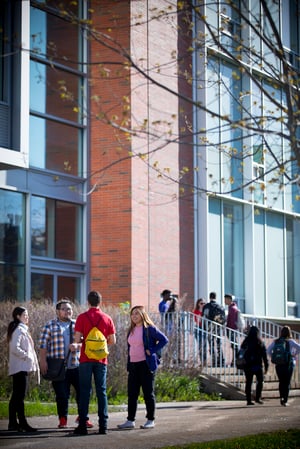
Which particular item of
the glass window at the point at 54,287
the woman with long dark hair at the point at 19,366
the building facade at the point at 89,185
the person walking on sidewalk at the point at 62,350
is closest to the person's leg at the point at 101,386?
the person walking on sidewalk at the point at 62,350

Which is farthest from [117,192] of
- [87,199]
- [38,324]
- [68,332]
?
[68,332]

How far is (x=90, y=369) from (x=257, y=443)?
253cm

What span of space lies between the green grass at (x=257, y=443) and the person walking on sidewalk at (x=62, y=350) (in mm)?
2276

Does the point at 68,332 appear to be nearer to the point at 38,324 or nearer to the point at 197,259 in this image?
the point at 38,324

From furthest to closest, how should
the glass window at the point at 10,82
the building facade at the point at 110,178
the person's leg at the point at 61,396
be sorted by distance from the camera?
the building facade at the point at 110,178, the glass window at the point at 10,82, the person's leg at the point at 61,396

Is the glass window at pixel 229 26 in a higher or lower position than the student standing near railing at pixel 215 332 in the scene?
higher

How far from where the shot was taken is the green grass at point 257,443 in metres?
12.1

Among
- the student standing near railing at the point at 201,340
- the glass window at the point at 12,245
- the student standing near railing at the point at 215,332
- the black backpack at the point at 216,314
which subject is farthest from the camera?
the black backpack at the point at 216,314

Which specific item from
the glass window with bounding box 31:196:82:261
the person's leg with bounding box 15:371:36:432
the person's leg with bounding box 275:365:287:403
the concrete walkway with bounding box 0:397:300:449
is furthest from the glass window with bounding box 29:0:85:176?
the person's leg with bounding box 15:371:36:432

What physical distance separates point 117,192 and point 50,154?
2.11 m

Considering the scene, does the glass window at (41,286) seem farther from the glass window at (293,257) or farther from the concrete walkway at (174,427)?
the glass window at (293,257)

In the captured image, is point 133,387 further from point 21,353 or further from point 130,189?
point 130,189

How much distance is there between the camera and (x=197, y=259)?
2814 centimetres

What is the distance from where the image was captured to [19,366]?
1366 centimetres
